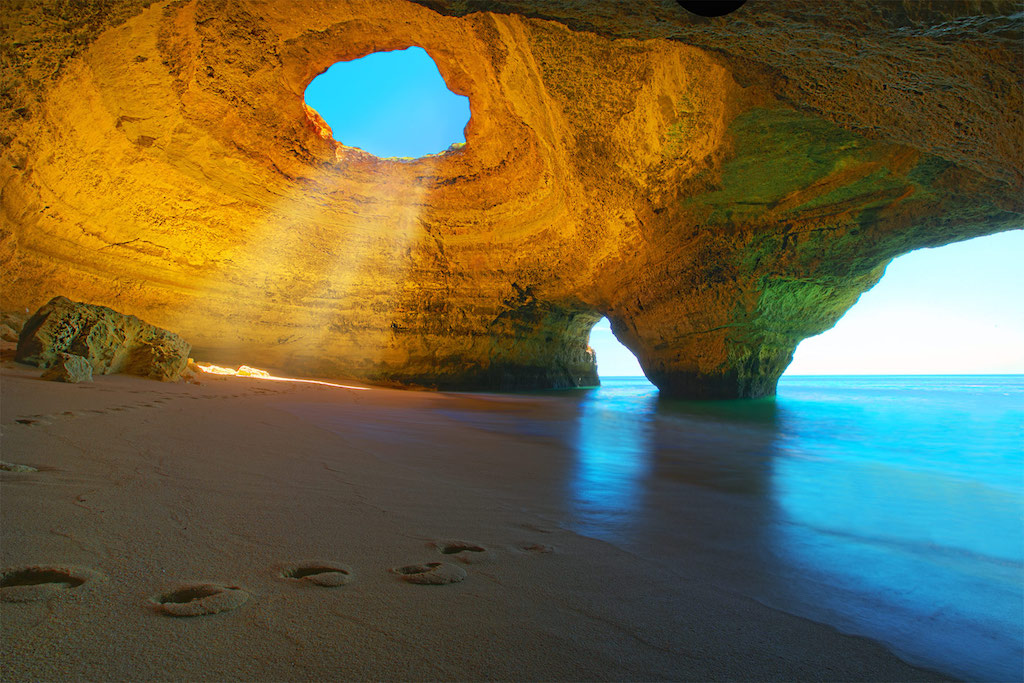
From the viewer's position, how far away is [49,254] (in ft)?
22.2

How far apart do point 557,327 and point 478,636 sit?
11.9 m

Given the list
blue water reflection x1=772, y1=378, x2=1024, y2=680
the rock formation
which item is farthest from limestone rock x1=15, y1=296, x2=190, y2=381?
blue water reflection x1=772, y1=378, x2=1024, y2=680

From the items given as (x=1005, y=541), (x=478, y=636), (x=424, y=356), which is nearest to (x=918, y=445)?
(x=1005, y=541)

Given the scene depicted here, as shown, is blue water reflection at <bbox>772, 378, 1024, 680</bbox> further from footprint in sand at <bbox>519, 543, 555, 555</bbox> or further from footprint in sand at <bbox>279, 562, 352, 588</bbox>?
footprint in sand at <bbox>279, 562, 352, 588</bbox>

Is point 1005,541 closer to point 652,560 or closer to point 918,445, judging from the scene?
point 652,560

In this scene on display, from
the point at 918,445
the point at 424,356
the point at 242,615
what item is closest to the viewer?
the point at 242,615

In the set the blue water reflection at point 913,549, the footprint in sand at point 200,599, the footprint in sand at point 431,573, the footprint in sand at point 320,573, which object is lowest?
the blue water reflection at point 913,549

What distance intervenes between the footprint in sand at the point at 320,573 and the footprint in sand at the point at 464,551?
0.28 metres

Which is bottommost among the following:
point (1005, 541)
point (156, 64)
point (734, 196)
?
point (1005, 541)

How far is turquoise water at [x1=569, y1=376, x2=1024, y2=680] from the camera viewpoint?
1.17 meters

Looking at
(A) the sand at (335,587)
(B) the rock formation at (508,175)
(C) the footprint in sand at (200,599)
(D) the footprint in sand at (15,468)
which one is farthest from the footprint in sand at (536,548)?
(B) the rock formation at (508,175)

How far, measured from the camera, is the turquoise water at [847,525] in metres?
1.17

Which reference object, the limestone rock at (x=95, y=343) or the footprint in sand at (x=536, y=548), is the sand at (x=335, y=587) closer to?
the footprint in sand at (x=536, y=548)

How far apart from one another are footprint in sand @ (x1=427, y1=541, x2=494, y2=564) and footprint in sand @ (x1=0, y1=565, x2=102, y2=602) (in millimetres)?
745
